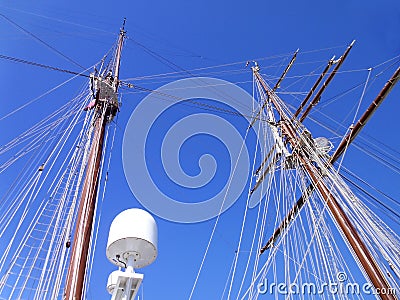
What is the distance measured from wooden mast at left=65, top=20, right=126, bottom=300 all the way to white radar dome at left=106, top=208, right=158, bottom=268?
1.18 metres

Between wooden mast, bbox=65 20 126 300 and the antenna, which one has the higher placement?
wooden mast, bbox=65 20 126 300

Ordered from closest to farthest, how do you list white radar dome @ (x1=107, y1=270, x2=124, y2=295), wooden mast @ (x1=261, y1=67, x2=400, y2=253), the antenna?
white radar dome @ (x1=107, y1=270, x2=124, y2=295)
the antenna
wooden mast @ (x1=261, y1=67, x2=400, y2=253)

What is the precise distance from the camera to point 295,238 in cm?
1176

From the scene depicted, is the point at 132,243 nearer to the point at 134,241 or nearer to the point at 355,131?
the point at 134,241

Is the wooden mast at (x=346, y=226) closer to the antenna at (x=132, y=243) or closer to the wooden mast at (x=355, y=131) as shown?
the wooden mast at (x=355, y=131)

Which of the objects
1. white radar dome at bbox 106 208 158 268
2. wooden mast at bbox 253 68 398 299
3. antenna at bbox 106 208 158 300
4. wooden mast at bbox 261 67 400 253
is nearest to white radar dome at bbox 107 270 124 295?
antenna at bbox 106 208 158 300

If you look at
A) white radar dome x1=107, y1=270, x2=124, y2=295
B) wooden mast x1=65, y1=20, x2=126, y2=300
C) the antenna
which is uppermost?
wooden mast x1=65, y1=20, x2=126, y2=300

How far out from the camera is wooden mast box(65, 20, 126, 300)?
188 inches

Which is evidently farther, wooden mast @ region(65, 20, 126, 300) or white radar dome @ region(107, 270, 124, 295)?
wooden mast @ region(65, 20, 126, 300)

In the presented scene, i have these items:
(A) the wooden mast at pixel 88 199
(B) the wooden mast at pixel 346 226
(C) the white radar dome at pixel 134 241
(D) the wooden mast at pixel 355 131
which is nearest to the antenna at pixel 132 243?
(C) the white radar dome at pixel 134 241

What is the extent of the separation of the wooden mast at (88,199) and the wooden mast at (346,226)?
6307mm

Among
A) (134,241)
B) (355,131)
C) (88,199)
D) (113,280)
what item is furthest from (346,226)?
(113,280)

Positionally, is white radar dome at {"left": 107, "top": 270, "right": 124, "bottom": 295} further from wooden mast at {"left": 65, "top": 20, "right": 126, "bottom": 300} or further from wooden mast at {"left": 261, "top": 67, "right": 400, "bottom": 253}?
wooden mast at {"left": 261, "top": 67, "right": 400, "bottom": 253}

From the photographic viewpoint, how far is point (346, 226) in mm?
9758
